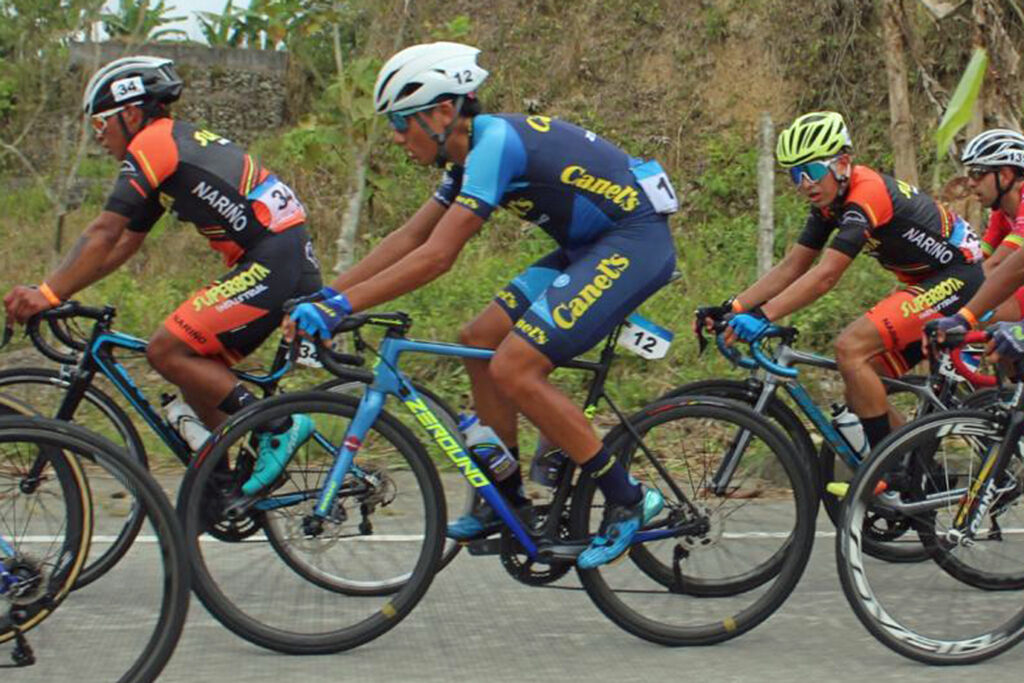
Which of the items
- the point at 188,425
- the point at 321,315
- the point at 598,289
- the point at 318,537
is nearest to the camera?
the point at 321,315

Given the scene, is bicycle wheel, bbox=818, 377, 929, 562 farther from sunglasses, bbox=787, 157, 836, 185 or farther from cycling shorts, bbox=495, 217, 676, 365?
cycling shorts, bbox=495, 217, 676, 365

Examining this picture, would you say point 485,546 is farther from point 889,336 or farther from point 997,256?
point 997,256

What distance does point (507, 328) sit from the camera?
491cm

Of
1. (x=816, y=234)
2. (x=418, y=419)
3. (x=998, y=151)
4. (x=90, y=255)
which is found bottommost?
(x=418, y=419)

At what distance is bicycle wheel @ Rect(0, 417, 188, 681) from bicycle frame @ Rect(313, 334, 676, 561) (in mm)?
710

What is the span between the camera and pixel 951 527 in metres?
4.73

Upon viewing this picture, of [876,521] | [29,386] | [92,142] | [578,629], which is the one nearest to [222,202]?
[29,386]

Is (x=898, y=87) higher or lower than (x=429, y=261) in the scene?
A: higher

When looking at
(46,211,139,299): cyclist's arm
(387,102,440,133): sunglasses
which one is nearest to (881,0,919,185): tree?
(387,102,440,133): sunglasses

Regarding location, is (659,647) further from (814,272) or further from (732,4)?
(732,4)

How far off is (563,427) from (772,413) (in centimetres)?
109

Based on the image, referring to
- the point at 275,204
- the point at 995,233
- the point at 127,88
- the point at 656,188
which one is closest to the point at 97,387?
the point at 275,204

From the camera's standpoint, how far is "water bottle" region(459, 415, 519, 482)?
15.6 ft

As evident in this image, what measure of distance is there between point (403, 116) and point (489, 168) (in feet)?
1.23
